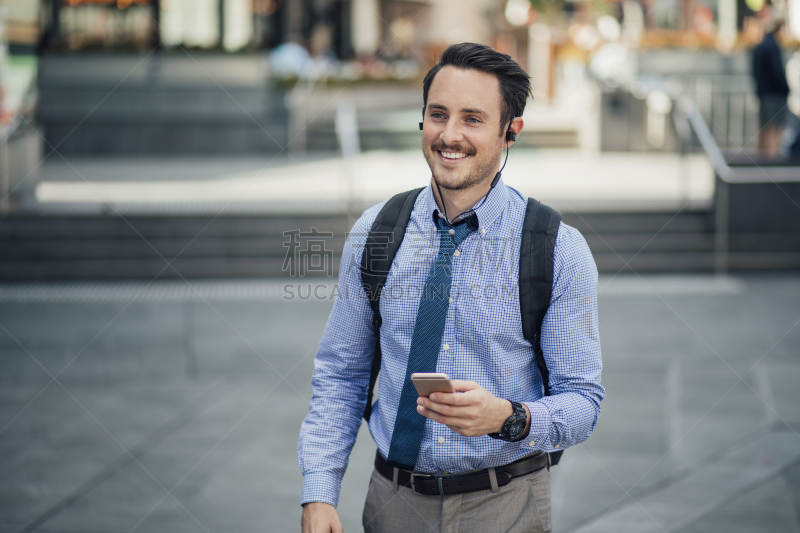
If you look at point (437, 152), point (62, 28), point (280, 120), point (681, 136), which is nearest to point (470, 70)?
point (437, 152)

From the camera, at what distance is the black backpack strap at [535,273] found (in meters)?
1.92

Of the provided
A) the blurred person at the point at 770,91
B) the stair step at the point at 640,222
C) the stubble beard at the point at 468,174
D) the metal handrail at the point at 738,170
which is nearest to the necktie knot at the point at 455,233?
the stubble beard at the point at 468,174

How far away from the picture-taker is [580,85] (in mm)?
15602

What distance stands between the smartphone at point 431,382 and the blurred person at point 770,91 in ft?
31.1

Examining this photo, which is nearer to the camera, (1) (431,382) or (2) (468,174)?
(1) (431,382)

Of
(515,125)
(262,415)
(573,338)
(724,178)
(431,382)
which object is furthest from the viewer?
(724,178)

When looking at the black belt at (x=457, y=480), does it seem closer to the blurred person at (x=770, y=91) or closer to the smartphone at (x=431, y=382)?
the smartphone at (x=431, y=382)

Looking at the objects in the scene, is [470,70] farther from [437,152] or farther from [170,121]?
[170,121]

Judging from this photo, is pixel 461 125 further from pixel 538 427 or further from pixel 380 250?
pixel 538 427

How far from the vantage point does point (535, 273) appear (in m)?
1.92

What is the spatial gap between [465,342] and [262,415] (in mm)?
3617

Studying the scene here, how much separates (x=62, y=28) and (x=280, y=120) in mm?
5836

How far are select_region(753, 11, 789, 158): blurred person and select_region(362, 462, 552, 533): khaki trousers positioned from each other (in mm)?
9139

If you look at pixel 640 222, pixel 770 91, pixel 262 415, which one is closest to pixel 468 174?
pixel 262 415
